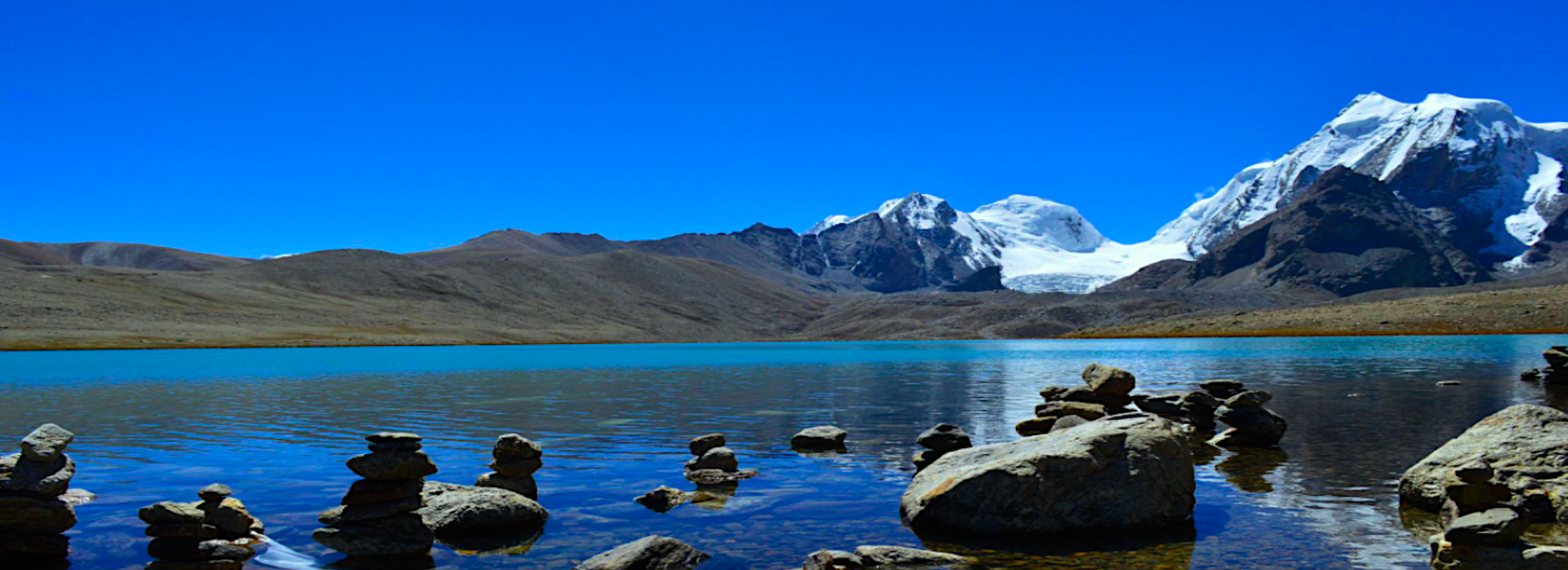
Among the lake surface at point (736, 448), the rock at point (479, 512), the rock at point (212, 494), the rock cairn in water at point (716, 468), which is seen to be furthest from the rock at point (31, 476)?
the rock cairn in water at point (716, 468)

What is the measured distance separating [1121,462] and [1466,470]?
5.87m

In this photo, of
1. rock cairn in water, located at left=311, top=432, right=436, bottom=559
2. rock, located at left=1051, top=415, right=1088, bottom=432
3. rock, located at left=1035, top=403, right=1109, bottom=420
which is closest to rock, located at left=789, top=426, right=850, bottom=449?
rock, located at left=1051, top=415, right=1088, bottom=432

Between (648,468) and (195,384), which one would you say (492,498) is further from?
(195,384)


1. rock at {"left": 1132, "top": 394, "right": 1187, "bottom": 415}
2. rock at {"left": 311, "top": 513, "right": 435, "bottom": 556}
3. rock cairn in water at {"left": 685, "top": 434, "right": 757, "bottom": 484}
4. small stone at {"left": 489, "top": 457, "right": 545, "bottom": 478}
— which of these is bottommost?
rock at {"left": 311, "top": 513, "right": 435, "bottom": 556}

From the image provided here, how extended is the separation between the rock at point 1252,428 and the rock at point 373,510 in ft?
79.8

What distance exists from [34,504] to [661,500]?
11369mm

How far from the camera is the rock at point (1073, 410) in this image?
105 ft

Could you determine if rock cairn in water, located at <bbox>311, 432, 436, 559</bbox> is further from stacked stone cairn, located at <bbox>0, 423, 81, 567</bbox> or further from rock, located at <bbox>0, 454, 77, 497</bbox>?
rock, located at <bbox>0, 454, 77, 497</bbox>

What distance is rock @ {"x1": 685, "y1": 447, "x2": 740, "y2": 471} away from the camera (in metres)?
26.0

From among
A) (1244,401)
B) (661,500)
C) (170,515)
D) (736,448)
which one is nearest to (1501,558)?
(661,500)

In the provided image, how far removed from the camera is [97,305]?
19362 centimetres

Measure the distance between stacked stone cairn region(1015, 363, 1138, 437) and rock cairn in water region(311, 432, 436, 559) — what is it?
19959 millimetres

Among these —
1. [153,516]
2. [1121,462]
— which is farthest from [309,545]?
[1121,462]

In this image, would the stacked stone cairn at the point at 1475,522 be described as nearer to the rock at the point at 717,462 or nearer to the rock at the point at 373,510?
the rock at the point at 717,462
